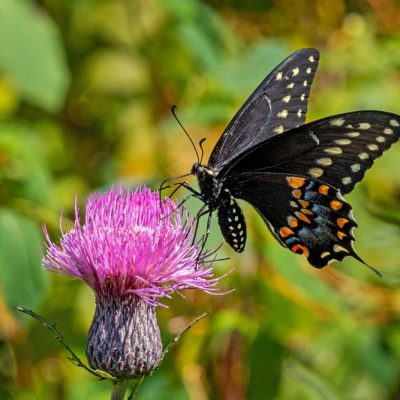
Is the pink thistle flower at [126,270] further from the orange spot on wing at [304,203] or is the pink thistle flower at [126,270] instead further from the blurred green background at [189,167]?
the orange spot on wing at [304,203]

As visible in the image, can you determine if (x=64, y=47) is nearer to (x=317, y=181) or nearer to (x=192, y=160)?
(x=192, y=160)

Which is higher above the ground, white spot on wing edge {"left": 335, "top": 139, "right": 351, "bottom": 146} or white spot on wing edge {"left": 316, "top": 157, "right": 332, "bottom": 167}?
white spot on wing edge {"left": 335, "top": 139, "right": 351, "bottom": 146}

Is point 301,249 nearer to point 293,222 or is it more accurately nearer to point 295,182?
point 293,222

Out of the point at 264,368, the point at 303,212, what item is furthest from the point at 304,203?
the point at 264,368

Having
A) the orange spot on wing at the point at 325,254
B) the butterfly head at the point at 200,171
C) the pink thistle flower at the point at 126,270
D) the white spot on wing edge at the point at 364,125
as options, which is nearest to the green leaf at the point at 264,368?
the orange spot on wing at the point at 325,254

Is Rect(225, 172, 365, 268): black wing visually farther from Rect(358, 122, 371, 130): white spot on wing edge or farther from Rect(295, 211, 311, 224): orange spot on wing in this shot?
Rect(358, 122, 371, 130): white spot on wing edge

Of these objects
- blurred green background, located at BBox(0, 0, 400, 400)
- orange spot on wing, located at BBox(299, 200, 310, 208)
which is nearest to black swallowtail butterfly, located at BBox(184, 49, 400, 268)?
orange spot on wing, located at BBox(299, 200, 310, 208)
